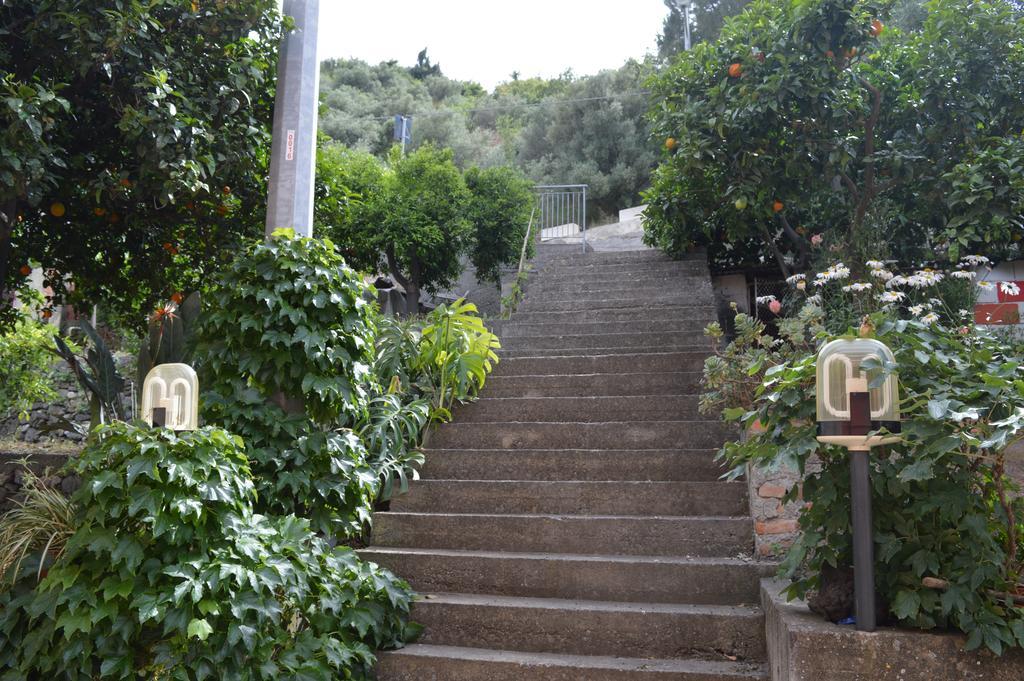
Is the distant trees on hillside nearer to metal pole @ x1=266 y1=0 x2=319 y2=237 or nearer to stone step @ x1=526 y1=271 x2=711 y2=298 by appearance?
stone step @ x1=526 y1=271 x2=711 y2=298

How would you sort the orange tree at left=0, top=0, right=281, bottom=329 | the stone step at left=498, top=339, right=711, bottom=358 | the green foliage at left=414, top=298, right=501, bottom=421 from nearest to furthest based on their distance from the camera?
the orange tree at left=0, top=0, right=281, bottom=329, the green foliage at left=414, top=298, right=501, bottom=421, the stone step at left=498, top=339, right=711, bottom=358

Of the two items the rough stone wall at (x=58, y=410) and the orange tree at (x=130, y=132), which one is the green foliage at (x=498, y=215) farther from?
the orange tree at (x=130, y=132)

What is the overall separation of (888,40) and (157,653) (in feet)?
22.5

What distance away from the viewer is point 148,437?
8.93 ft

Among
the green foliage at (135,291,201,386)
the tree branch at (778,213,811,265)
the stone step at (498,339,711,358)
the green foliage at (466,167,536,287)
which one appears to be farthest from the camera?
the green foliage at (466,167,536,287)

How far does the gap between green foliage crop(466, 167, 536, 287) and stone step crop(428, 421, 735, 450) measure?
7310mm

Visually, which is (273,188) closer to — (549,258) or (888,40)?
(888,40)

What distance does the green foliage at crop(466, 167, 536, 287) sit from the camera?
12.0m

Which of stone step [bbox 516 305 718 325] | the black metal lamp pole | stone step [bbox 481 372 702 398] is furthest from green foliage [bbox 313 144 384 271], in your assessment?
the black metal lamp pole

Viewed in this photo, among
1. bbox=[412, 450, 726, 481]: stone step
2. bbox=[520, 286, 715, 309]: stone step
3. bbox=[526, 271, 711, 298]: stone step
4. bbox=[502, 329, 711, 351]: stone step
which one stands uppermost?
bbox=[526, 271, 711, 298]: stone step

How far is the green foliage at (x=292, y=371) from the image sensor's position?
11.4 ft

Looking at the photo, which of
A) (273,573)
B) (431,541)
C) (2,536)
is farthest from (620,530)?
(2,536)

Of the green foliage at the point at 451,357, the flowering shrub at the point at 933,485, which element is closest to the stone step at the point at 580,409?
the green foliage at the point at 451,357

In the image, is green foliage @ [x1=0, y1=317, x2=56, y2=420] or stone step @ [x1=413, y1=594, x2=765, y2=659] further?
green foliage @ [x1=0, y1=317, x2=56, y2=420]
